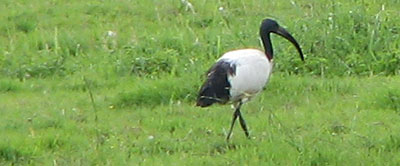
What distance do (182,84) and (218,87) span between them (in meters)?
1.45

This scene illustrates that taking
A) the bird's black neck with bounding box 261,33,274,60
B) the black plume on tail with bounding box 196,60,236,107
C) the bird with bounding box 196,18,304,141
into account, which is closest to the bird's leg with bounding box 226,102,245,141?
the bird with bounding box 196,18,304,141

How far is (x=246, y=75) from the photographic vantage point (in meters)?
7.75

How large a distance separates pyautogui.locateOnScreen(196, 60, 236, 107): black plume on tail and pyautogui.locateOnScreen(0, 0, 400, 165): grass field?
27 centimetres

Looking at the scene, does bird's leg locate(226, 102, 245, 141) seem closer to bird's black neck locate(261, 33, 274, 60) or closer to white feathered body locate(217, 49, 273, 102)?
white feathered body locate(217, 49, 273, 102)

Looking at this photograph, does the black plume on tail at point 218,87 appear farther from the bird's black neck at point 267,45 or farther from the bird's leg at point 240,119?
the bird's black neck at point 267,45

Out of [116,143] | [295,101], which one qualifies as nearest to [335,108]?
[295,101]

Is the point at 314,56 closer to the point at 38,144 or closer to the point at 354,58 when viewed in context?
the point at 354,58

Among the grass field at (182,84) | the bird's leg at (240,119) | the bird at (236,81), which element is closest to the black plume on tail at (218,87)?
the bird at (236,81)

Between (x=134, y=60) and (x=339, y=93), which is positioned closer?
(x=339, y=93)

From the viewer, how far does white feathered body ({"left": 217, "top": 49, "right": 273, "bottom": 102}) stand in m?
7.75

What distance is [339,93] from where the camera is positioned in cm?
899

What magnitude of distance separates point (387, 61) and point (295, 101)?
126 centimetres

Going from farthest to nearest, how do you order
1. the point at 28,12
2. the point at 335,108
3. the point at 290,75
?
the point at 28,12
the point at 290,75
the point at 335,108

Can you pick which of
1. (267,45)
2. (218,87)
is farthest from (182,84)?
(218,87)
